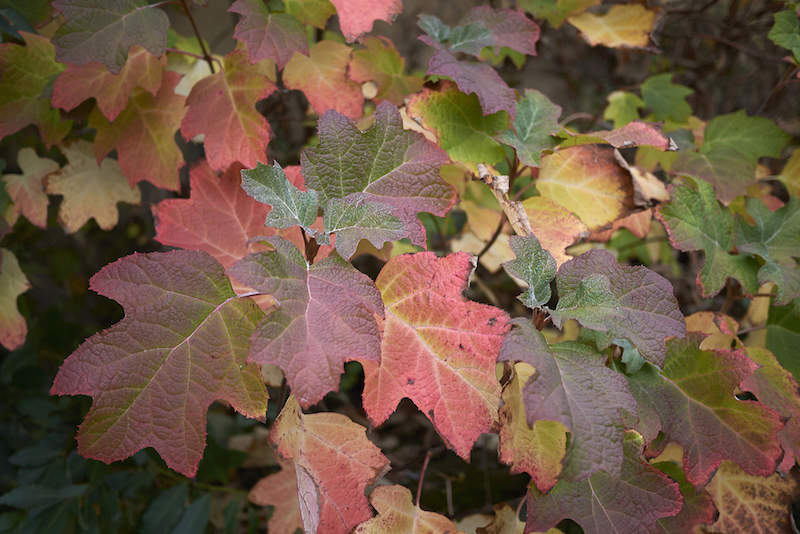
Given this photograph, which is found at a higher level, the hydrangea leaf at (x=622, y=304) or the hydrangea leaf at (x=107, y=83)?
the hydrangea leaf at (x=107, y=83)

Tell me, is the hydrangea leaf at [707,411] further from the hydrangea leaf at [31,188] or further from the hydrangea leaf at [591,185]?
the hydrangea leaf at [31,188]

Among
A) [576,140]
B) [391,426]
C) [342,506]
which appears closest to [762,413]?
[576,140]

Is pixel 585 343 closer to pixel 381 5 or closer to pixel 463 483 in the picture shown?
pixel 381 5

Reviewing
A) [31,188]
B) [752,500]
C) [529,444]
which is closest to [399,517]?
[529,444]

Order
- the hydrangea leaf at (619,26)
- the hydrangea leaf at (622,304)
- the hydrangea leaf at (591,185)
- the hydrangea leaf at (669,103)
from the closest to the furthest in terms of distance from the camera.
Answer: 1. the hydrangea leaf at (622,304)
2. the hydrangea leaf at (591,185)
3. the hydrangea leaf at (619,26)
4. the hydrangea leaf at (669,103)

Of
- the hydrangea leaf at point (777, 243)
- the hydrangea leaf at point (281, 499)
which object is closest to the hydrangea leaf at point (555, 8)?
the hydrangea leaf at point (777, 243)

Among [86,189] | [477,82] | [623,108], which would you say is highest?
[477,82]

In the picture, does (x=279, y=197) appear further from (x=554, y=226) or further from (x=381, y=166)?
(x=554, y=226)
